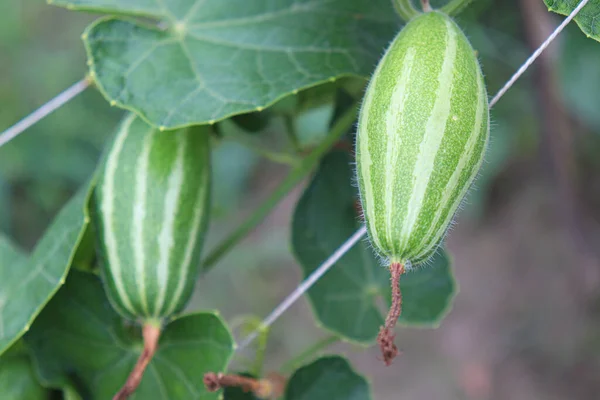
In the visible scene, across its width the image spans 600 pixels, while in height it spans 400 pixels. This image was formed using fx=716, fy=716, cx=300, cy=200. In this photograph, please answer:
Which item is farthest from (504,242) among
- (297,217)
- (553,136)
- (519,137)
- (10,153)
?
(10,153)

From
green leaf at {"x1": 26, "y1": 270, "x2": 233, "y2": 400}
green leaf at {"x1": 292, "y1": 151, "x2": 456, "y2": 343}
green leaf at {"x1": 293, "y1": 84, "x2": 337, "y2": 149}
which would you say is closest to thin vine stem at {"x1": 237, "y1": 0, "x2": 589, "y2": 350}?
green leaf at {"x1": 26, "y1": 270, "x2": 233, "y2": 400}

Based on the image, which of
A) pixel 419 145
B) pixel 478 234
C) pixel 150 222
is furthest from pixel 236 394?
pixel 478 234

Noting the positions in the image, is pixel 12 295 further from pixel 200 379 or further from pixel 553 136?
pixel 553 136

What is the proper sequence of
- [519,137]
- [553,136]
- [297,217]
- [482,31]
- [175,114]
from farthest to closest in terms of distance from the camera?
[519,137]
[482,31]
[553,136]
[297,217]
[175,114]

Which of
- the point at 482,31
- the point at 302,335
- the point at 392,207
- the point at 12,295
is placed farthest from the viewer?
the point at 302,335

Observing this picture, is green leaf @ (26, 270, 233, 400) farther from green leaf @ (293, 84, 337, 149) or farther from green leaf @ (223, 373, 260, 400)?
green leaf @ (293, 84, 337, 149)

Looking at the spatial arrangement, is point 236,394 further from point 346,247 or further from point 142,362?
point 346,247
